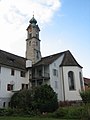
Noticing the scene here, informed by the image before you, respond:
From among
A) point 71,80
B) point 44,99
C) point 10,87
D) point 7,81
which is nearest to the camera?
point 44,99

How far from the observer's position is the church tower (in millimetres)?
40584

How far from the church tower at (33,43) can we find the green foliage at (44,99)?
1411 cm

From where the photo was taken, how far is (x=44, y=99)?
25.8m

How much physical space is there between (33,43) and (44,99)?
18795 millimetres

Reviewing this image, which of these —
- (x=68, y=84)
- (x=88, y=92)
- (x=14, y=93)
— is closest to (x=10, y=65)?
(x=14, y=93)

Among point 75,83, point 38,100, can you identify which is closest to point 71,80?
point 75,83

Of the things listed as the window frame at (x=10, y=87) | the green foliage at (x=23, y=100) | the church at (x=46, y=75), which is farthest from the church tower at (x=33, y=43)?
the green foliage at (x=23, y=100)

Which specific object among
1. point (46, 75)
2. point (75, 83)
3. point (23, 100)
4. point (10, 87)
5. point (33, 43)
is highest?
point (33, 43)

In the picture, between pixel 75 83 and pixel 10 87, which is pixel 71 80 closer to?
pixel 75 83

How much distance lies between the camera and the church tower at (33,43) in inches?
1598

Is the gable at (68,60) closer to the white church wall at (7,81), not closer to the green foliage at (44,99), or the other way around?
the white church wall at (7,81)

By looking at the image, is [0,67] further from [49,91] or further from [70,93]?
[70,93]

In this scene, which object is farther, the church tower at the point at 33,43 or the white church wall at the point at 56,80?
the church tower at the point at 33,43

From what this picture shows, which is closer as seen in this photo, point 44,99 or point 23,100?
point 44,99
